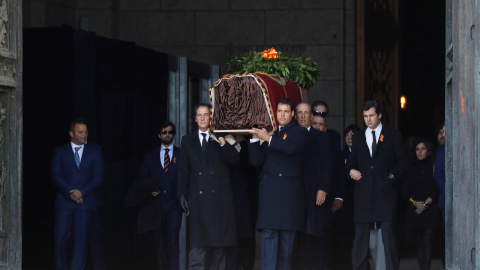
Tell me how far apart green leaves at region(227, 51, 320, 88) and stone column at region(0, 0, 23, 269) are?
3.28 meters

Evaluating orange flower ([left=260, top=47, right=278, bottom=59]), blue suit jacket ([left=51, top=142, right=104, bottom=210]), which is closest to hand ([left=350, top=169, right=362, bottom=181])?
orange flower ([left=260, top=47, right=278, bottom=59])

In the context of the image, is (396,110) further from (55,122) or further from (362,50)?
(55,122)

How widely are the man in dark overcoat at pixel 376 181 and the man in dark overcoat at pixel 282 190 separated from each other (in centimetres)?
78

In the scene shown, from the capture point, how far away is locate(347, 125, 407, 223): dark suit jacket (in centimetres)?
1194

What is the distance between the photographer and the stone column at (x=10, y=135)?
31.9 feet

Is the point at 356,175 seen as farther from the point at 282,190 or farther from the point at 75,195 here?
the point at 75,195

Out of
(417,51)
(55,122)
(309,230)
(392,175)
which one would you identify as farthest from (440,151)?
(417,51)

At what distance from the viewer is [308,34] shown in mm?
17469

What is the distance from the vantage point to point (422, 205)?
1332 cm

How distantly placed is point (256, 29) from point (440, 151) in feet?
17.5

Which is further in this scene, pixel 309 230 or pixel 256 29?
pixel 256 29

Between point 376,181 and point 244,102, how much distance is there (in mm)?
1749

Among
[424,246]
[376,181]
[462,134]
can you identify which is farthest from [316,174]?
[462,134]

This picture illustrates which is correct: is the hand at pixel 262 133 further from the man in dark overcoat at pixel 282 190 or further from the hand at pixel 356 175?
the hand at pixel 356 175
